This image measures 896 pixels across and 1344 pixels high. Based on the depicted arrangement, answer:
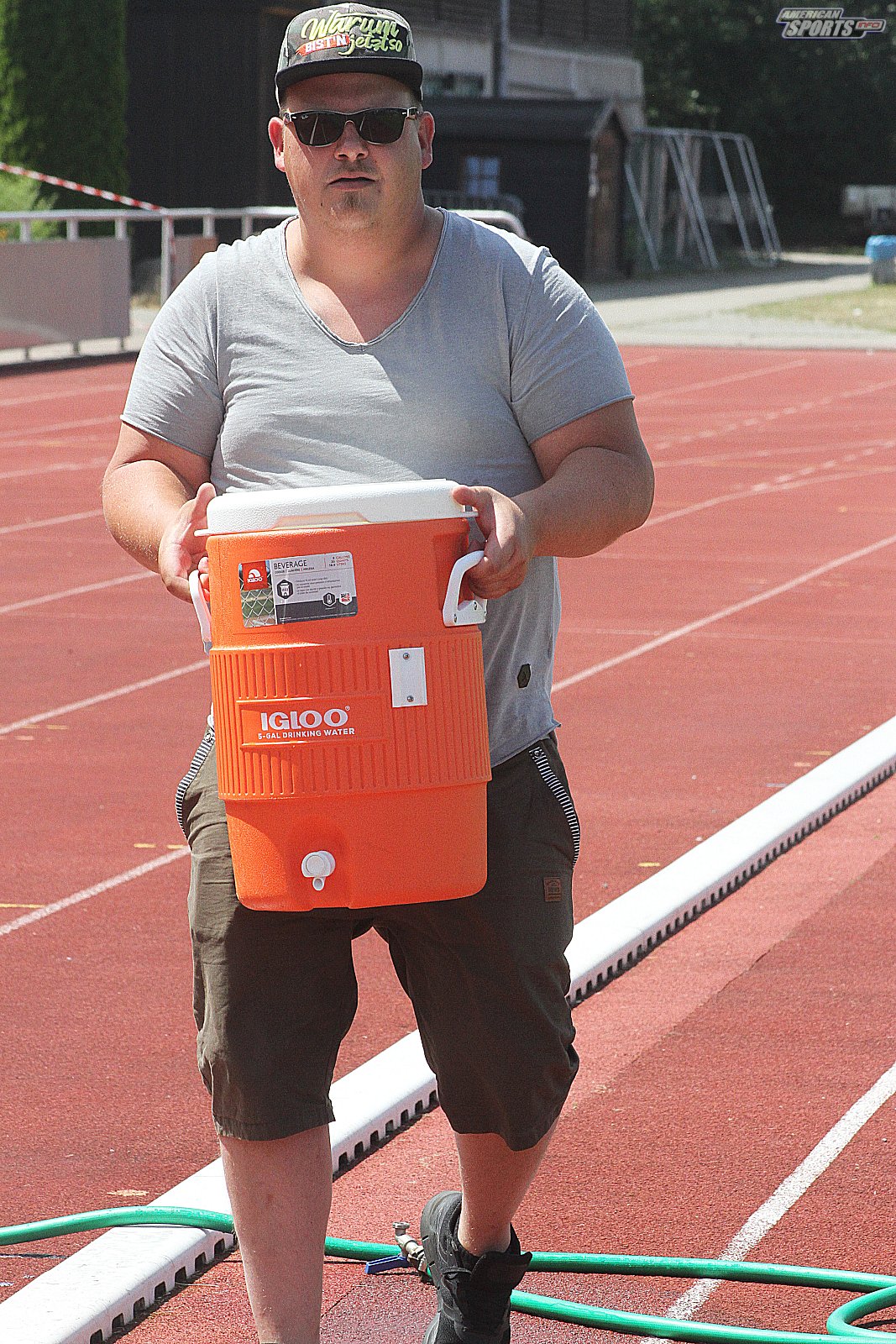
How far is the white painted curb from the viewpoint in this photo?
3.29 meters

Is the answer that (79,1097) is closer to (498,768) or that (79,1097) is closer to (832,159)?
(498,768)

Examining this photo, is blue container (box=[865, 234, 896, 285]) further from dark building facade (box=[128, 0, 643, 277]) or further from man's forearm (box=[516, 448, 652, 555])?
man's forearm (box=[516, 448, 652, 555])

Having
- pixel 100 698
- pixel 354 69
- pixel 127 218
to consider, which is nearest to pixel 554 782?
pixel 354 69

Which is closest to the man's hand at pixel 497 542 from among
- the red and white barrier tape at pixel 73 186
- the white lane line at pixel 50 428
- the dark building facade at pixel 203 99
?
the white lane line at pixel 50 428

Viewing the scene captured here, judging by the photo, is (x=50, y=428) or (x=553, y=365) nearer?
(x=553, y=365)

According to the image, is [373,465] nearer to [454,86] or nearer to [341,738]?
[341,738]

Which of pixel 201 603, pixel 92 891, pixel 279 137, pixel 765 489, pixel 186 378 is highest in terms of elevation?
pixel 279 137

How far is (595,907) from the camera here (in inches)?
224

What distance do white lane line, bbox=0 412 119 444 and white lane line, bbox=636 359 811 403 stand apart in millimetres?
5827

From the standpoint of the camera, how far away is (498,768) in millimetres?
3033

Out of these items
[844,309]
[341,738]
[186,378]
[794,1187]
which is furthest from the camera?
[844,309]

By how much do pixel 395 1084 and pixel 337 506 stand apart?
1869 mm

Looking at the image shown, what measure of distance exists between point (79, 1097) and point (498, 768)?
1746 mm

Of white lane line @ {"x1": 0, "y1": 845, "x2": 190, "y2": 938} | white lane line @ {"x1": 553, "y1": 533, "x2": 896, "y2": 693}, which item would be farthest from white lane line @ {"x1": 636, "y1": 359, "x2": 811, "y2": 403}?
white lane line @ {"x1": 0, "y1": 845, "x2": 190, "y2": 938}
